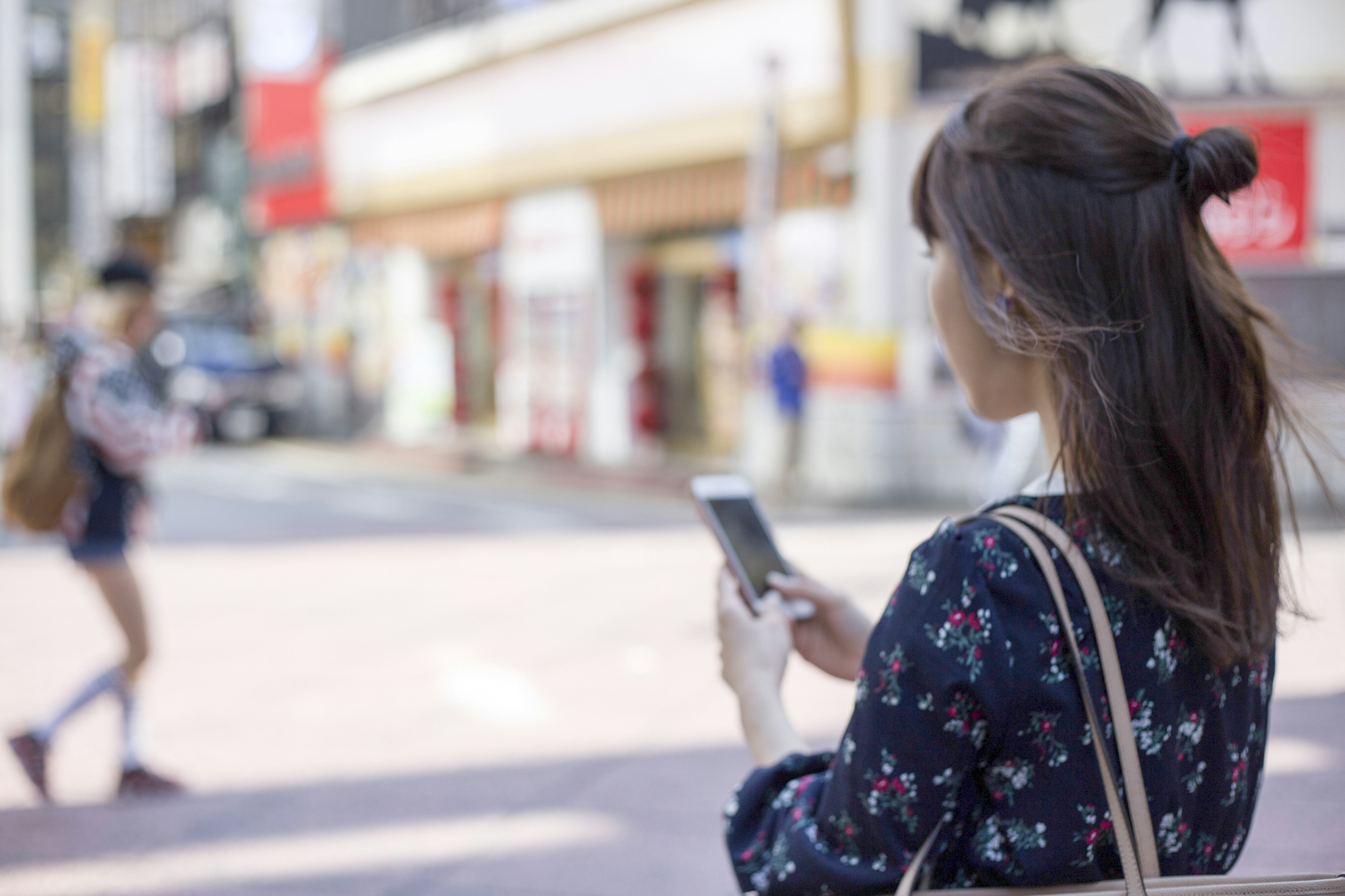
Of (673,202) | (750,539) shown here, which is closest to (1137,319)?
(750,539)

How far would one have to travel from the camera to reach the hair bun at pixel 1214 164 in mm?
1242

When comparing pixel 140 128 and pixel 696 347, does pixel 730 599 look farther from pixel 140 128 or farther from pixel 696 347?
pixel 140 128

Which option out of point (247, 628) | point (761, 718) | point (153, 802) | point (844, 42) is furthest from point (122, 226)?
point (761, 718)

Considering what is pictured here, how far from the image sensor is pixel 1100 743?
119cm

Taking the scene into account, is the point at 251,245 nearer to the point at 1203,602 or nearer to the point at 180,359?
the point at 180,359

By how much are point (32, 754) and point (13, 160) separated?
208 feet

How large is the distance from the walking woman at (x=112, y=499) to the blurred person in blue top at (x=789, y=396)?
9.25 m

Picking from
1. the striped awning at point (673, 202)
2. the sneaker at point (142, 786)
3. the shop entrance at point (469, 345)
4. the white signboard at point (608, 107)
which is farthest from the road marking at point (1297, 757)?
the shop entrance at point (469, 345)

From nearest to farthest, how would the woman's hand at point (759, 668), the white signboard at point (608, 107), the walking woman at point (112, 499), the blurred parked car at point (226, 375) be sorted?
1. the woman's hand at point (759, 668)
2. the walking woman at point (112, 499)
3. the white signboard at point (608, 107)
4. the blurred parked car at point (226, 375)

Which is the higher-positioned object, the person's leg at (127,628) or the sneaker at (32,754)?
the person's leg at (127,628)

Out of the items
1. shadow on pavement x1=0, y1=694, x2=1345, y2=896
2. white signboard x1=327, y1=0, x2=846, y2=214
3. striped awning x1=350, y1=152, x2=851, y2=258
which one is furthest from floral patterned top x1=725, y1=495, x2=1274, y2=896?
striped awning x1=350, y1=152, x2=851, y2=258

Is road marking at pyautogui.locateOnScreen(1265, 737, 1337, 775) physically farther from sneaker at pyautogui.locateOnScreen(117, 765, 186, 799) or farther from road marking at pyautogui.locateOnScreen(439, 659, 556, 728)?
→ sneaker at pyautogui.locateOnScreen(117, 765, 186, 799)

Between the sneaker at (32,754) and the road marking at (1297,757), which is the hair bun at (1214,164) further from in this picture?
the sneaker at (32,754)

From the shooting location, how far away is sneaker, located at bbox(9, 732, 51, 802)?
14.1 ft
